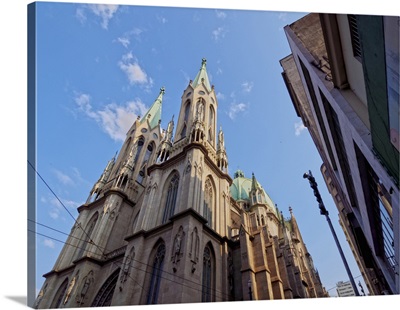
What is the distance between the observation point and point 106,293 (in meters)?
16.2

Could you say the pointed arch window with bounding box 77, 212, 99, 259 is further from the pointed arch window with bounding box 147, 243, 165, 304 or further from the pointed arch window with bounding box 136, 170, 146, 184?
the pointed arch window with bounding box 147, 243, 165, 304

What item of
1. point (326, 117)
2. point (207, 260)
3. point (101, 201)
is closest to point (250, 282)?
point (207, 260)

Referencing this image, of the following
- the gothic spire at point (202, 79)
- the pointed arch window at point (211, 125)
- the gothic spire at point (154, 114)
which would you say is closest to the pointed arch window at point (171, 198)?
the pointed arch window at point (211, 125)

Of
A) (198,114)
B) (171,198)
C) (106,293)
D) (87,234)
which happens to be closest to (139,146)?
(198,114)

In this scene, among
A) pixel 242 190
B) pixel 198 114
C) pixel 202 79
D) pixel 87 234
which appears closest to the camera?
pixel 87 234

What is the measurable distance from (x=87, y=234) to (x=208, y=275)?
11913 millimetres

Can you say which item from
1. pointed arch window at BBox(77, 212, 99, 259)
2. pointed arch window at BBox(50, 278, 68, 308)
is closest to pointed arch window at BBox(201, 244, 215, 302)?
pointed arch window at BBox(77, 212, 99, 259)

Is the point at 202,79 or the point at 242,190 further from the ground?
the point at 202,79

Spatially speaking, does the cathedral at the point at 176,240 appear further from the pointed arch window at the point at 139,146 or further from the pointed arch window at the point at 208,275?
the pointed arch window at the point at 139,146

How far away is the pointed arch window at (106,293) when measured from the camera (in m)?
15.8

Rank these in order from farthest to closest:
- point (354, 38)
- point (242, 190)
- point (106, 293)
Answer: point (242, 190), point (106, 293), point (354, 38)

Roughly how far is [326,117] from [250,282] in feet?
28.2

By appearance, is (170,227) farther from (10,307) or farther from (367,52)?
(367,52)

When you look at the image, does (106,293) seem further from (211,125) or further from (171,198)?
(211,125)
